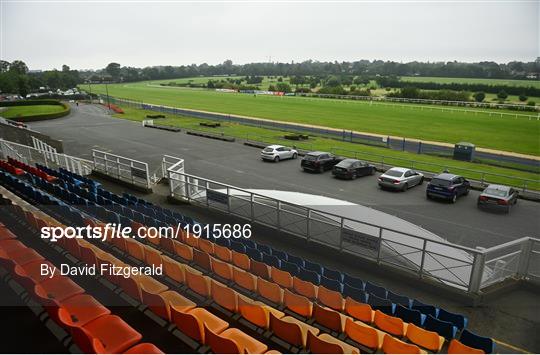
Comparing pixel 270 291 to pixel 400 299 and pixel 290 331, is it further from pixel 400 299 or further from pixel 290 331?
pixel 400 299

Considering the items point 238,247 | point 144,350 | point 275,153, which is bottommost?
point 275,153

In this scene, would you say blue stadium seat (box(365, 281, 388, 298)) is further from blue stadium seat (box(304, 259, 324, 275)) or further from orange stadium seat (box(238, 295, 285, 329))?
orange stadium seat (box(238, 295, 285, 329))

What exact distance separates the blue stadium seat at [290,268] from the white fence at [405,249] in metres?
2.28

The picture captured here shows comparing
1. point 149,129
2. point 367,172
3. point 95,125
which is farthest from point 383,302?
point 95,125

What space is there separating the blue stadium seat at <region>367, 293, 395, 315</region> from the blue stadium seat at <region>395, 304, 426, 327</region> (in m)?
0.15

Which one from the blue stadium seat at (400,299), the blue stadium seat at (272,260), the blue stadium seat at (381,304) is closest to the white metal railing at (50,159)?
the blue stadium seat at (272,260)

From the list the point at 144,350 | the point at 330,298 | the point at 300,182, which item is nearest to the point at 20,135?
the point at 300,182

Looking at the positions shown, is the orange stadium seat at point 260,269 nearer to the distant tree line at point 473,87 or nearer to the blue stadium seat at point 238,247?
the blue stadium seat at point 238,247

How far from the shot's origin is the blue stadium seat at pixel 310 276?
9.14 m

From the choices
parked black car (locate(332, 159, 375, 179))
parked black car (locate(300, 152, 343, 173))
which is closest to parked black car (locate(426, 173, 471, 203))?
parked black car (locate(332, 159, 375, 179))

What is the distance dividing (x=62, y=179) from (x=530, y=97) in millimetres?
136023

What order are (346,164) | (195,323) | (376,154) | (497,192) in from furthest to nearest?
1. (376,154)
2. (346,164)
3. (497,192)
4. (195,323)

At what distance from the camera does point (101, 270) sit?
834 cm

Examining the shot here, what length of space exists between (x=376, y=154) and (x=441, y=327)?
2915cm
